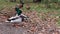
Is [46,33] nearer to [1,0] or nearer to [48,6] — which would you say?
[48,6]

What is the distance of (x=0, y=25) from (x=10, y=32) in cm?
146

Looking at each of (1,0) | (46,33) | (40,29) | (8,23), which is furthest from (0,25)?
(1,0)

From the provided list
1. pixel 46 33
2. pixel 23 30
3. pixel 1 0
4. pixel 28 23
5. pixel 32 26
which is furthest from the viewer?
pixel 1 0

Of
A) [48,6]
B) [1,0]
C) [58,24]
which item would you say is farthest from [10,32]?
[1,0]

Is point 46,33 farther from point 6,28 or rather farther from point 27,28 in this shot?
point 6,28

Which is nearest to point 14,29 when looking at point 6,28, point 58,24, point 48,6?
point 6,28

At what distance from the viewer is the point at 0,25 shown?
1012cm

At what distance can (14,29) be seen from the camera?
9.24m

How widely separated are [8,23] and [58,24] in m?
2.06

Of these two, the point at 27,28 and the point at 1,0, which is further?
the point at 1,0

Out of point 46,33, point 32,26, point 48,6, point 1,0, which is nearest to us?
point 46,33

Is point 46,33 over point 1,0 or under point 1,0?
over

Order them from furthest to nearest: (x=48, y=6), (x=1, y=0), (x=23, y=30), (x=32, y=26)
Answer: (x=1, y=0)
(x=48, y=6)
(x=32, y=26)
(x=23, y=30)

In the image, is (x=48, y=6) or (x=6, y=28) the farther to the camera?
(x=48, y=6)
